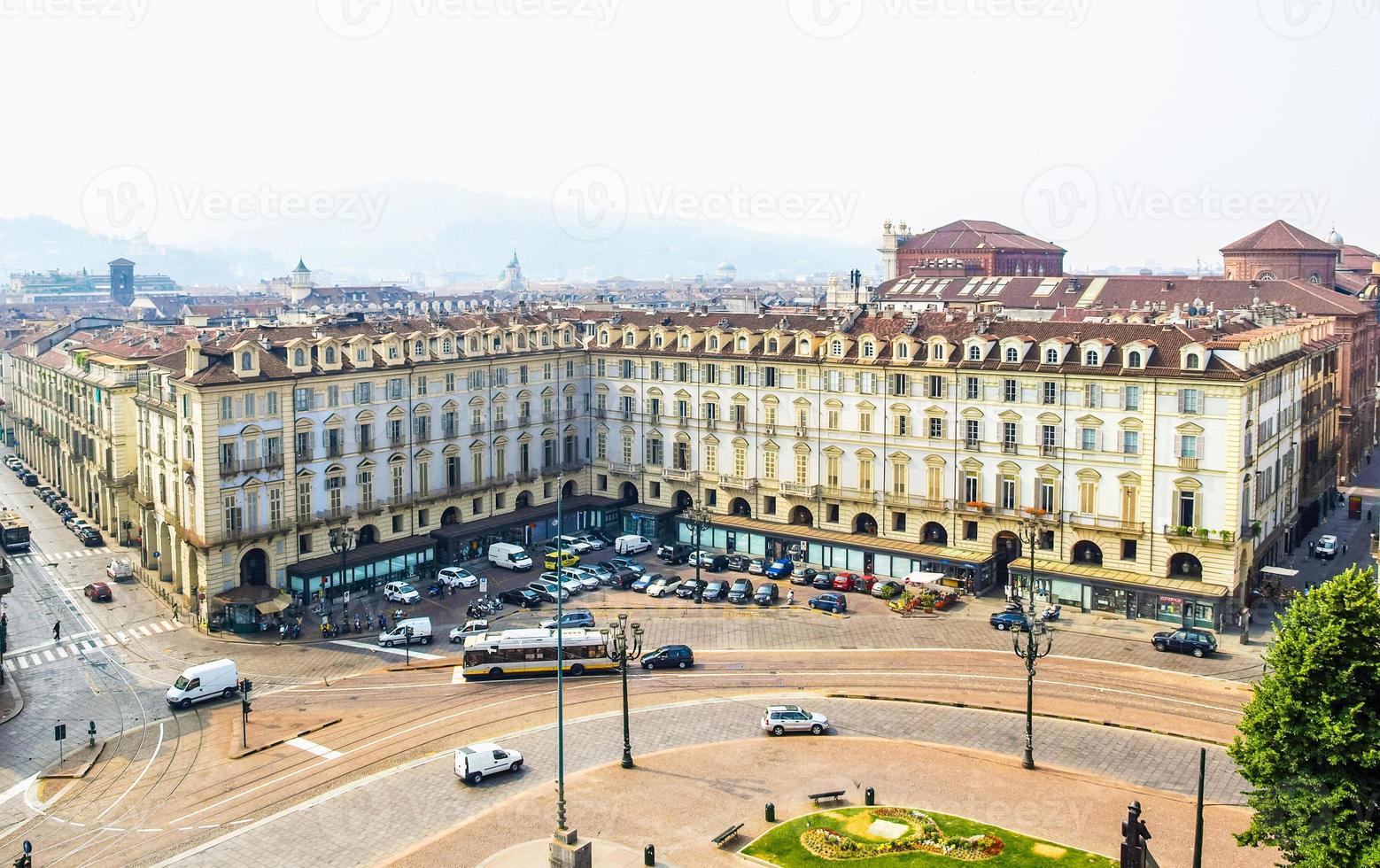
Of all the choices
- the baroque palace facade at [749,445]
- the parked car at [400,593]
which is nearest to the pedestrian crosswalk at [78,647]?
the baroque palace facade at [749,445]

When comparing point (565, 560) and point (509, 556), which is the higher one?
point (509, 556)

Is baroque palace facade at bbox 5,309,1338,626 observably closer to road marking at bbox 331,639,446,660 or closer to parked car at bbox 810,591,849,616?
road marking at bbox 331,639,446,660

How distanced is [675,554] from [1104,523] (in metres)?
33.1

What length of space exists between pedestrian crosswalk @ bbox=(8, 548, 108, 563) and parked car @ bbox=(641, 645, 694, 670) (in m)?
61.6

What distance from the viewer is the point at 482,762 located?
52562 mm

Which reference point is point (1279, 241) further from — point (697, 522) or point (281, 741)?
point (281, 741)

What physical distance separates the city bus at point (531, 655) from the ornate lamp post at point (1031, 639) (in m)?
23.2

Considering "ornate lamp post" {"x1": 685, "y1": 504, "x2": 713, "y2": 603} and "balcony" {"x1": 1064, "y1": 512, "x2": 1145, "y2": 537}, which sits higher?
"balcony" {"x1": 1064, "y1": 512, "x2": 1145, "y2": 537}

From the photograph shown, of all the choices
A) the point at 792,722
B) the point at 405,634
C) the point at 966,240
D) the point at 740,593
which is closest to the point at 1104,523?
the point at 740,593

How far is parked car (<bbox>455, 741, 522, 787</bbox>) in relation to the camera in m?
52.2

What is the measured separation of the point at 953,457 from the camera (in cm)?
8944

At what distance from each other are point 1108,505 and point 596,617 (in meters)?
36.3

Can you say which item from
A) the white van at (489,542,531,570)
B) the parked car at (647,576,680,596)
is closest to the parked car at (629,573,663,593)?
the parked car at (647,576,680,596)

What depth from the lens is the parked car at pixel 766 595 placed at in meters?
84.1
